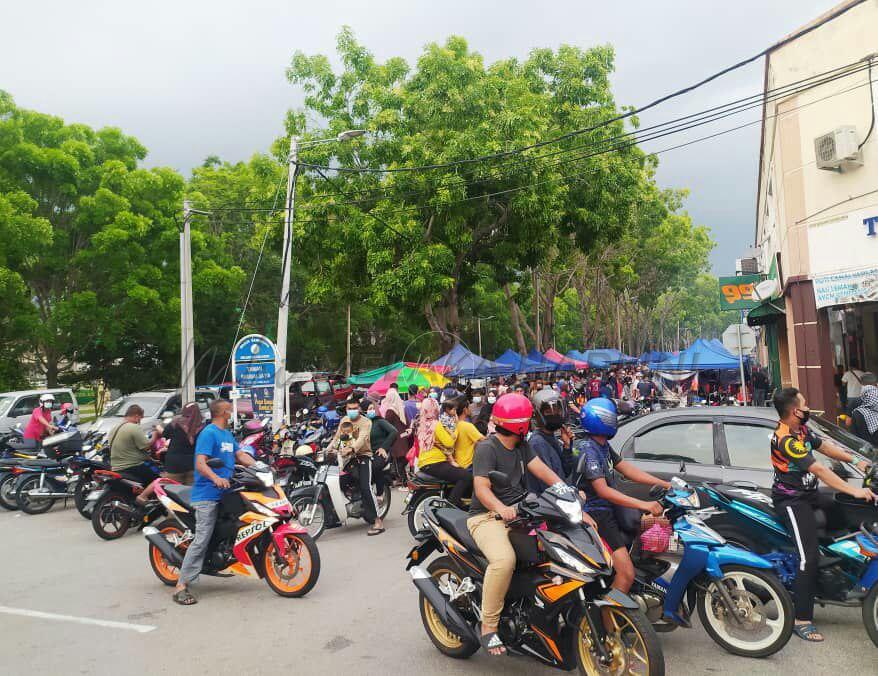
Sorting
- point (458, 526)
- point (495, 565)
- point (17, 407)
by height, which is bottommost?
point (495, 565)

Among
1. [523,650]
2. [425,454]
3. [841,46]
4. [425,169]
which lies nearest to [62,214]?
[425,169]

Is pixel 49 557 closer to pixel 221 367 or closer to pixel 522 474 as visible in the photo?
pixel 522 474

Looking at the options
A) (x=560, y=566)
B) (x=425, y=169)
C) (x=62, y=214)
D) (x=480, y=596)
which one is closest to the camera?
(x=560, y=566)

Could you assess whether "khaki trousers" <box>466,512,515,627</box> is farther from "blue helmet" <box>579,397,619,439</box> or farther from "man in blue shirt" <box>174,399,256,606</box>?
"man in blue shirt" <box>174,399,256,606</box>

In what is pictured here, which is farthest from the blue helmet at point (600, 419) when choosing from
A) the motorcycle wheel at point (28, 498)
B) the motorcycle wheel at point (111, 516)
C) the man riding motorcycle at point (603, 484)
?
the motorcycle wheel at point (28, 498)

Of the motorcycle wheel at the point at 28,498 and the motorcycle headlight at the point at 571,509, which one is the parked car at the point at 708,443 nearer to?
the motorcycle headlight at the point at 571,509

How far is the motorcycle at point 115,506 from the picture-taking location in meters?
8.87

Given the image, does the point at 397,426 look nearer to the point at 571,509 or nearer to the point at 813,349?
the point at 813,349

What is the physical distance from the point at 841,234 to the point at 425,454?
10.2 m

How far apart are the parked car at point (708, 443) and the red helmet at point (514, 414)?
8.31ft

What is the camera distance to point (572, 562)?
3.82 metres

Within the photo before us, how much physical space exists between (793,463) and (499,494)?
2.02 meters

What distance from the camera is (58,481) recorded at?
11055mm

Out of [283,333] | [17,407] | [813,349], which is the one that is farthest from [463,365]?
[17,407]
